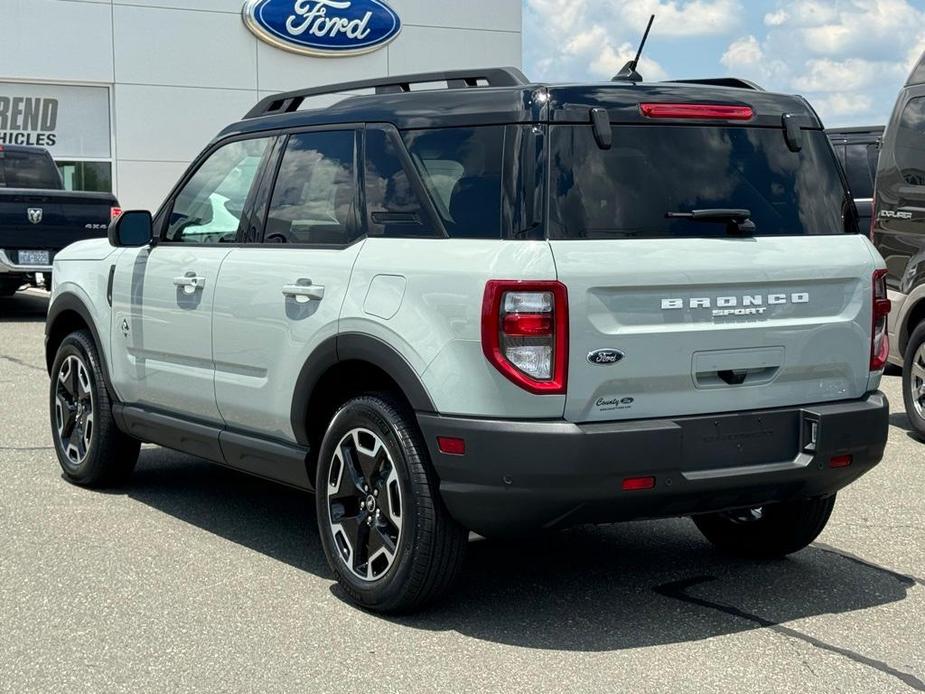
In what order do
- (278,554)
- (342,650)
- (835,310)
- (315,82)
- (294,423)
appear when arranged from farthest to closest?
1. (315,82)
2. (278,554)
3. (294,423)
4. (835,310)
5. (342,650)

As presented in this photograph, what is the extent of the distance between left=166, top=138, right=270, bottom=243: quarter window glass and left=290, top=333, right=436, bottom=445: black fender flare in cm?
96

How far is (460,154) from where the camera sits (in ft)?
15.4

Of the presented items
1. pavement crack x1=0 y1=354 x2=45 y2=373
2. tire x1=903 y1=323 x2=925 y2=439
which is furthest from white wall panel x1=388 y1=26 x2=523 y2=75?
tire x1=903 y1=323 x2=925 y2=439

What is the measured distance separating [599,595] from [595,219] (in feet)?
5.05

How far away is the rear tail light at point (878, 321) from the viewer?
5000mm

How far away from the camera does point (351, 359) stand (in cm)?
487

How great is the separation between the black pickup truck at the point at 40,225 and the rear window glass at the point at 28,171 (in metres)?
1.55

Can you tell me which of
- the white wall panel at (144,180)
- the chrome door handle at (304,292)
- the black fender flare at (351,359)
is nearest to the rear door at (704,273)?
the black fender flare at (351,359)

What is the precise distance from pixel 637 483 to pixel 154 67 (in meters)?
24.0

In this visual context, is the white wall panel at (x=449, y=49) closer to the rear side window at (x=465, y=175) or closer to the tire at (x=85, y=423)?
the tire at (x=85, y=423)

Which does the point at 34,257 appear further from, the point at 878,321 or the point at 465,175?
the point at 878,321

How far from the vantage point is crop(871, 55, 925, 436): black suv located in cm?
877

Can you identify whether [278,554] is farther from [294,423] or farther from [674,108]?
[674,108]

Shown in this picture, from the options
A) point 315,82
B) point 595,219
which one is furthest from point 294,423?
point 315,82
